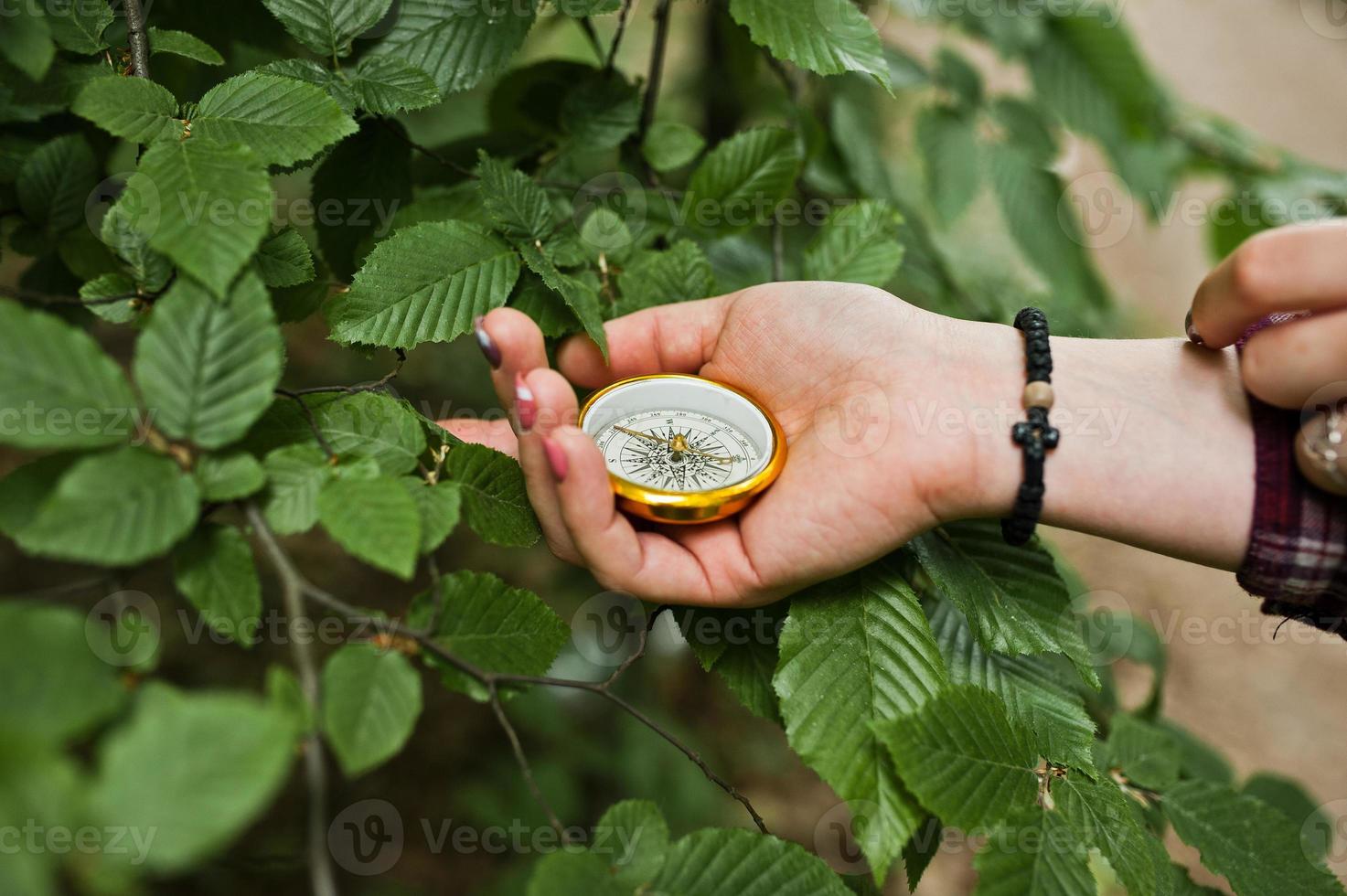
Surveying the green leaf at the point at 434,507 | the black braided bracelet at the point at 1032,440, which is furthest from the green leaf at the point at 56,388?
the black braided bracelet at the point at 1032,440

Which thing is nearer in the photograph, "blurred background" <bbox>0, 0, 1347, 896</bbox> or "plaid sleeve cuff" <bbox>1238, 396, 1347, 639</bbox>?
"plaid sleeve cuff" <bbox>1238, 396, 1347, 639</bbox>

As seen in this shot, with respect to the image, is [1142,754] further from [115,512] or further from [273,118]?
[273,118]

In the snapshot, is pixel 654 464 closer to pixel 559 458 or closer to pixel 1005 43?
pixel 559 458

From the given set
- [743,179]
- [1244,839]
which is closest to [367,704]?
[743,179]

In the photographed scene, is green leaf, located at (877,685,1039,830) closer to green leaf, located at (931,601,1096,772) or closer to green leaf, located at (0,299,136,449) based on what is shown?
green leaf, located at (931,601,1096,772)

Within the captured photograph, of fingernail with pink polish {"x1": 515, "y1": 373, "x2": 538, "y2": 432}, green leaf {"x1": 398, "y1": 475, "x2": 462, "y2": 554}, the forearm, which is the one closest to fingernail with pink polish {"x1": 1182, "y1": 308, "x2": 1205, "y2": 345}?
the forearm

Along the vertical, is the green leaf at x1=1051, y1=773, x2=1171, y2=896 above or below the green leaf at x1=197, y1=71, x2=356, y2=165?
below

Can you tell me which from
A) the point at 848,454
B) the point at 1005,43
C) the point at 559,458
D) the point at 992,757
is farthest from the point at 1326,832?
the point at 1005,43
